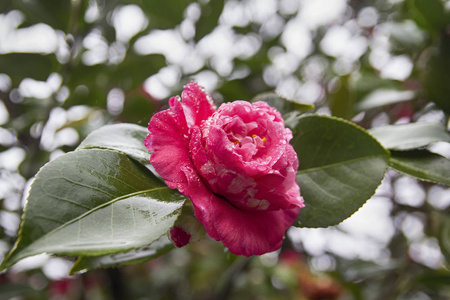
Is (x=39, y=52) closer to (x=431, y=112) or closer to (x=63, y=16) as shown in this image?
(x=63, y=16)

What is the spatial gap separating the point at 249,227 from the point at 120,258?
19 centimetres

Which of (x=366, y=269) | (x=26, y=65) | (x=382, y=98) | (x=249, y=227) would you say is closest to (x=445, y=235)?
(x=366, y=269)

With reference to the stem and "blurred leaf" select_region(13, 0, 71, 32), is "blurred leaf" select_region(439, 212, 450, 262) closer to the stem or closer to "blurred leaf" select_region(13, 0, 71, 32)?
the stem

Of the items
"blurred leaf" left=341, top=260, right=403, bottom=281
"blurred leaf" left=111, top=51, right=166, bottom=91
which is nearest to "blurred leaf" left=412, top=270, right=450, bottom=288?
"blurred leaf" left=341, top=260, right=403, bottom=281

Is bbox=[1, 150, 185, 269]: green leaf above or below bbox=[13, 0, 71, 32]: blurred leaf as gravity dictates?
above

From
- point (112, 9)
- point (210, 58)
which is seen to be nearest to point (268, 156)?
point (112, 9)

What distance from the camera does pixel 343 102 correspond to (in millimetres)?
969

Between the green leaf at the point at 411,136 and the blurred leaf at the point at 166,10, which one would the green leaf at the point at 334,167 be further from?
the blurred leaf at the point at 166,10

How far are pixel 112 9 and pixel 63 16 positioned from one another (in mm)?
256

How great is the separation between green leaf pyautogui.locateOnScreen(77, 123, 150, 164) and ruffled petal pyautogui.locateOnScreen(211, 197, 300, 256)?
0.41 feet

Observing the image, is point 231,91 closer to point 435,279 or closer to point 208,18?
point 208,18

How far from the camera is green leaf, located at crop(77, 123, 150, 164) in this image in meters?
0.47

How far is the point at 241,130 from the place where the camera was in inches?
18.5

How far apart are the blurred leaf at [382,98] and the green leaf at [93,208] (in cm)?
65
